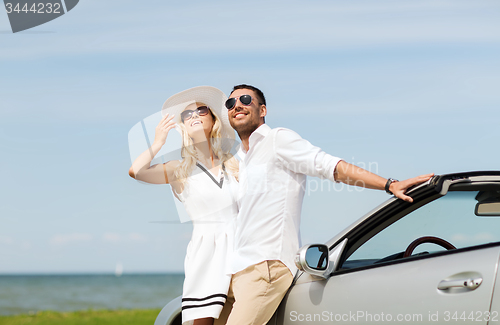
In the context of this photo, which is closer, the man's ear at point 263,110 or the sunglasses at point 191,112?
the man's ear at point 263,110

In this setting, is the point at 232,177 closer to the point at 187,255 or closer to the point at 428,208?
the point at 187,255

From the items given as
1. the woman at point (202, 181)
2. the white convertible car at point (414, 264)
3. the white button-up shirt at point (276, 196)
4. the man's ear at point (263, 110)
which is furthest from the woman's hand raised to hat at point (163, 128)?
the white convertible car at point (414, 264)

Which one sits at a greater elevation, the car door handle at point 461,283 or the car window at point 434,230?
the car window at point 434,230

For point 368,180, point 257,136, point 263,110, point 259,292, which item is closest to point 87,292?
point 263,110

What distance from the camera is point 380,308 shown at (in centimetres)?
265

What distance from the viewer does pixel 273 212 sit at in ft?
9.62

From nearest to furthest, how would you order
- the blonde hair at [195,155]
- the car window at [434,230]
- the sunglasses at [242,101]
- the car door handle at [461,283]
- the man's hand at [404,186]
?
the car door handle at [461,283], the man's hand at [404,186], the car window at [434,230], the sunglasses at [242,101], the blonde hair at [195,155]

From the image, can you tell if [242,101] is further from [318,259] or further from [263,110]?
[318,259]

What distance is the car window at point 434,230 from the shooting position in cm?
282

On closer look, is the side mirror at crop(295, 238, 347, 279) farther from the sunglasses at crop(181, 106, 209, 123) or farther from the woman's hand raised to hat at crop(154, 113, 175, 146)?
the sunglasses at crop(181, 106, 209, 123)

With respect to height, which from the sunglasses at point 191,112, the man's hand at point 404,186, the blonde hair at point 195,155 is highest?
the sunglasses at point 191,112

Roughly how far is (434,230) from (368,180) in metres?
0.52

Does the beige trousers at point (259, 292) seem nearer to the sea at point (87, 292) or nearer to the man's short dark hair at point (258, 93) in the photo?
the man's short dark hair at point (258, 93)

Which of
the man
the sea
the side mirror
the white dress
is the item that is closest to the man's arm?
the man
